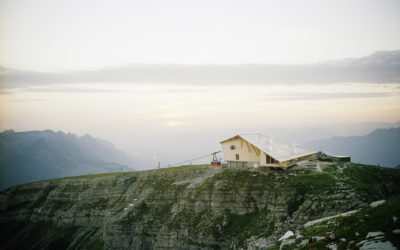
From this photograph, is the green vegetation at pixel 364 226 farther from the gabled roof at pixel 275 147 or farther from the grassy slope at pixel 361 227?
the gabled roof at pixel 275 147

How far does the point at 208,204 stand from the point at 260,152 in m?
18.3

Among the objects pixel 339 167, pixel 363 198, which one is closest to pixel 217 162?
pixel 339 167

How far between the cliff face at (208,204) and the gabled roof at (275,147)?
417 centimetres

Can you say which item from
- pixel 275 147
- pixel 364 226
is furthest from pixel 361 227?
pixel 275 147

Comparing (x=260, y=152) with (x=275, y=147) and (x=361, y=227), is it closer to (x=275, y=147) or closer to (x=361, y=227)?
(x=275, y=147)

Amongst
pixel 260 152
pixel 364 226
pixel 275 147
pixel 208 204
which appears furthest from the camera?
pixel 275 147

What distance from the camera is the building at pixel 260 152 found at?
59688 millimetres

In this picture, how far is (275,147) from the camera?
63688 mm

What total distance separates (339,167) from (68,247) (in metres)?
92.1

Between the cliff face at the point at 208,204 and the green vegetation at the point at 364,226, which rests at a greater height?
the green vegetation at the point at 364,226

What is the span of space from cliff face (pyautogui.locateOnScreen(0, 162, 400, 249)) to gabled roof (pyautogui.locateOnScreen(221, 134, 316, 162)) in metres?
4.17

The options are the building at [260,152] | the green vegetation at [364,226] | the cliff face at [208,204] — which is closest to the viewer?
the green vegetation at [364,226]

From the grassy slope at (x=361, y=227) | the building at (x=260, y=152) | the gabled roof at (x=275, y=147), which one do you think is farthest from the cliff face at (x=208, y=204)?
the grassy slope at (x=361, y=227)

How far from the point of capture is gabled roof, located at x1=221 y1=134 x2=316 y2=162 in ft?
196
